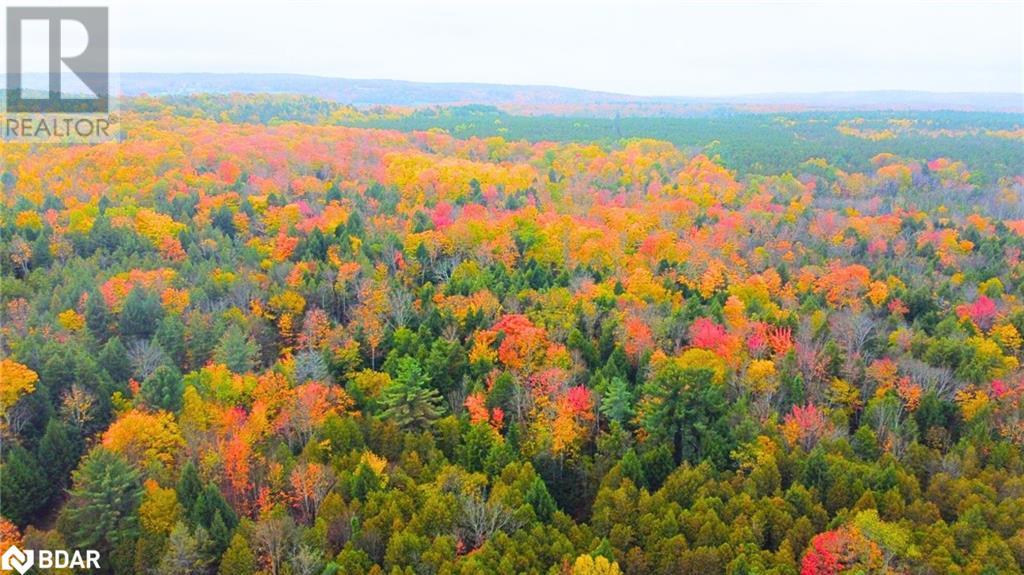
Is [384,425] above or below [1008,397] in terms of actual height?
below

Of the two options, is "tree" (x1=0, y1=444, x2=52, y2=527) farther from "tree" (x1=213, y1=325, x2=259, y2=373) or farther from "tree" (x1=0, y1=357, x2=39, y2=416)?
"tree" (x1=213, y1=325, x2=259, y2=373)

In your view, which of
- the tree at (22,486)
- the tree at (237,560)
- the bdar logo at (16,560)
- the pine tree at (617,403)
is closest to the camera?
the bdar logo at (16,560)

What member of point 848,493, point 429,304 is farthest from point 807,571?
point 429,304

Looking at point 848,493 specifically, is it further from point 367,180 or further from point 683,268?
point 367,180

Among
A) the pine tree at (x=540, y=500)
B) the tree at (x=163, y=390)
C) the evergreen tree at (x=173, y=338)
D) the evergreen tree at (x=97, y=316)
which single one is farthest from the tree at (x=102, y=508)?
the evergreen tree at (x=97, y=316)

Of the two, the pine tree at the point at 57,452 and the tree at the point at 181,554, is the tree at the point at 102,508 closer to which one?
the tree at the point at 181,554

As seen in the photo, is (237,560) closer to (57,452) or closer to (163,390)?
(163,390)

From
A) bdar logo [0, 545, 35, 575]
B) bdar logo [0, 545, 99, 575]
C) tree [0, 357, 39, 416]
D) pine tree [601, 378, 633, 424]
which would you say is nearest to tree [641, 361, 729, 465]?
pine tree [601, 378, 633, 424]
